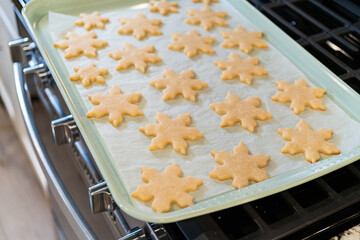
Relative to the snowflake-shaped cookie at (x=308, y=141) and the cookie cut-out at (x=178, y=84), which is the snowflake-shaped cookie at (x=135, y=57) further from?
the snowflake-shaped cookie at (x=308, y=141)

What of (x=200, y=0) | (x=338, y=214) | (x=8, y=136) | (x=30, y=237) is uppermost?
(x=200, y=0)

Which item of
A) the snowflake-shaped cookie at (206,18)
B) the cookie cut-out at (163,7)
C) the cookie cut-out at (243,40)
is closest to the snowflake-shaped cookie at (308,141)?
the cookie cut-out at (243,40)

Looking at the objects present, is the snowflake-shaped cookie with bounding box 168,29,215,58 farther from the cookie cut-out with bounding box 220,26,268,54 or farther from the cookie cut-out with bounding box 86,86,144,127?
the cookie cut-out with bounding box 86,86,144,127

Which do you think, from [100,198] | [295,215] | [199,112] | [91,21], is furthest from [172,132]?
[91,21]

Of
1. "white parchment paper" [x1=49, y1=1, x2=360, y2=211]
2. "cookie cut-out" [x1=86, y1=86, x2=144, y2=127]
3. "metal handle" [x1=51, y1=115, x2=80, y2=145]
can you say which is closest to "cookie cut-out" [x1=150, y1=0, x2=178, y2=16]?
"white parchment paper" [x1=49, y1=1, x2=360, y2=211]

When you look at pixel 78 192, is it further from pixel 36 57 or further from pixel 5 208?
pixel 5 208

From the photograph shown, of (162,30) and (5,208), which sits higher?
(162,30)

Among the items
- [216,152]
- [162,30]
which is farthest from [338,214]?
[162,30]
